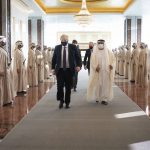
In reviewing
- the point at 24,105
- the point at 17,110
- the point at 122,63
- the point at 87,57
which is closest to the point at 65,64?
the point at 17,110

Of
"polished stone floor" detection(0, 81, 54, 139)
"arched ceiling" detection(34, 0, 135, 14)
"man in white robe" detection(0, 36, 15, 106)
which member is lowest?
"polished stone floor" detection(0, 81, 54, 139)

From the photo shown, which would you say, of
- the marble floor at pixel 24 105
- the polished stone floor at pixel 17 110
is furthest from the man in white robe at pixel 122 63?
the polished stone floor at pixel 17 110

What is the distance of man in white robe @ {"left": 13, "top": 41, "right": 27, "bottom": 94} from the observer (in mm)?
10555

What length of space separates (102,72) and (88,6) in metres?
13.2

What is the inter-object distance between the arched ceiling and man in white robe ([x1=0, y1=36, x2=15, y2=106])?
35.3ft

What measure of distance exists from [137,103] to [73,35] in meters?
22.9

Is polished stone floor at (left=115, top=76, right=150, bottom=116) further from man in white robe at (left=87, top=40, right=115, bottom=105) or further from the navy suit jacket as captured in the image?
the navy suit jacket

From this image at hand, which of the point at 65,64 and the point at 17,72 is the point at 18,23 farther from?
the point at 65,64

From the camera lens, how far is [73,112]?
7.61 meters

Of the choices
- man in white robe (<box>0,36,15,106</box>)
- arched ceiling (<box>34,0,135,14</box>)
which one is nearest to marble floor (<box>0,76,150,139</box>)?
man in white robe (<box>0,36,15,106</box>)

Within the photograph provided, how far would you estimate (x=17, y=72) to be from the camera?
10742 mm

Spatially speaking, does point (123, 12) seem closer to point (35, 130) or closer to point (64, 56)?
point (64, 56)

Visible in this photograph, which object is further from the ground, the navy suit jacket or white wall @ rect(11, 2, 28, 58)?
white wall @ rect(11, 2, 28, 58)

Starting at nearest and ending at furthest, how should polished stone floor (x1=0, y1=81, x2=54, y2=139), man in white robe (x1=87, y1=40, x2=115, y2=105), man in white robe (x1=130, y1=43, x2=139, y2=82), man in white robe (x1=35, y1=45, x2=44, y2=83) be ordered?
1. polished stone floor (x1=0, y1=81, x2=54, y2=139)
2. man in white robe (x1=87, y1=40, x2=115, y2=105)
3. man in white robe (x1=130, y1=43, x2=139, y2=82)
4. man in white robe (x1=35, y1=45, x2=44, y2=83)
